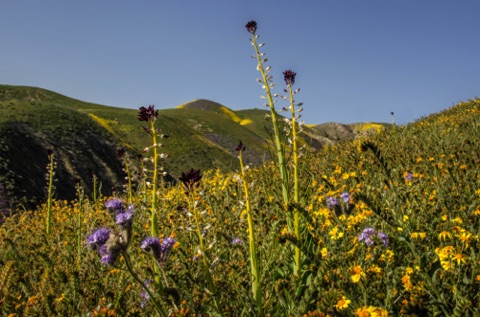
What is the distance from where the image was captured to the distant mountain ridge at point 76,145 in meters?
22.9

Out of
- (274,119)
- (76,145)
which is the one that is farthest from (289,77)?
(76,145)

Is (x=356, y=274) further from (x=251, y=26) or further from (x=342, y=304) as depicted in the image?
(x=251, y=26)

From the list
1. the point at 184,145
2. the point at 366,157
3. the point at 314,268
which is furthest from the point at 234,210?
the point at 184,145

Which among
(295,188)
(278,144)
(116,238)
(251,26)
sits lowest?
(116,238)

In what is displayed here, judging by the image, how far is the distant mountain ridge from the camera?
22.9m

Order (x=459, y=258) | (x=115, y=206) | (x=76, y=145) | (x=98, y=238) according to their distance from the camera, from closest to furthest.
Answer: (x=459, y=258) → (x=98, y=238) → (x=115, y=206) → (x=76, y=145)

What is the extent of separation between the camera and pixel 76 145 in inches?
1272

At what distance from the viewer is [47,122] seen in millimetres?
33750

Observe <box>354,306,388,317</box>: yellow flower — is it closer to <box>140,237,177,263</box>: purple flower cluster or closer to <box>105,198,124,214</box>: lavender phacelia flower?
<box>140,237,177,263</box>: purple flower cluster

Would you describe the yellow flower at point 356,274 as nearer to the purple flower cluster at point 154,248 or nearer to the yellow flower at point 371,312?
the yellow flower at point 371,312

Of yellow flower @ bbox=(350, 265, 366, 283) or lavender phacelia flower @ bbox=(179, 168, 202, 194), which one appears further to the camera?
lavender phacelia flower @ bbox=(179, 168, 202, 194)

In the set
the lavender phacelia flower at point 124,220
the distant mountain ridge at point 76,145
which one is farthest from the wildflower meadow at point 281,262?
the distant mountain ridge at point 76,145

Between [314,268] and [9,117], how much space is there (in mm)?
34400

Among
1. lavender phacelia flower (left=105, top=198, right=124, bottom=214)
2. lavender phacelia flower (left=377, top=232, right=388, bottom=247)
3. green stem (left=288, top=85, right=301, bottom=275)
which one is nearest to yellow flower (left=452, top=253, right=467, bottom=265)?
lavender phacelia flower (left=377, top=232, right=388, bottom=247)
